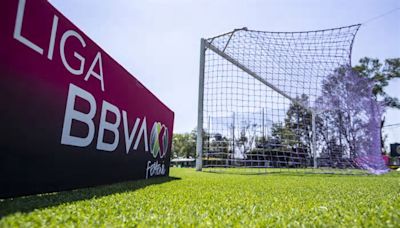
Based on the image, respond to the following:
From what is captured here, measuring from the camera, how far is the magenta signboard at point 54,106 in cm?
154

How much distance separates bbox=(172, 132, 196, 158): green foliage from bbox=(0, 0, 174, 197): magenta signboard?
113 feet

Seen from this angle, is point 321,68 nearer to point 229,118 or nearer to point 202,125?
point 229,118

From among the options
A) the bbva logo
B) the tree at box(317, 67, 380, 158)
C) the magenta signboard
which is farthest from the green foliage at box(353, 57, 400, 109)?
the magenta signboard

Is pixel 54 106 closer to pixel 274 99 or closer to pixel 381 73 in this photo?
pixel 274 99

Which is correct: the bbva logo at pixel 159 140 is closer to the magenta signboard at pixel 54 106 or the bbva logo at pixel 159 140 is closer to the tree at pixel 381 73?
the magenta signboard at pixel 54 106

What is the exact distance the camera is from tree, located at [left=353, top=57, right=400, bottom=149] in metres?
16.2

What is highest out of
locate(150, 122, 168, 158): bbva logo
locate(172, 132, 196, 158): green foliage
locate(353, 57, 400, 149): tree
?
locate(353, 57, 400, 149): tree

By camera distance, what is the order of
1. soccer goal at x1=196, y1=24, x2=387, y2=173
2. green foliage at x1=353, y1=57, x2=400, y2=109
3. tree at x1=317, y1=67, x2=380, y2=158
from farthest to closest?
green foliage at x1=353, y1=57, x2=400, y2=109, tree at x1=317, y1=67, x2=380, y2=158, soccer goal at x1=196, y1=24, x2=387, y2=173

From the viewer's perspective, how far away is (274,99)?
27.1 ft

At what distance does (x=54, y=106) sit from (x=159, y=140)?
3.19 metres

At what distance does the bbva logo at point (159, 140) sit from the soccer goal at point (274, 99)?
2924 mm

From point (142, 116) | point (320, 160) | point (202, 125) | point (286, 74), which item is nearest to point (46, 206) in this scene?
point (142, 116)

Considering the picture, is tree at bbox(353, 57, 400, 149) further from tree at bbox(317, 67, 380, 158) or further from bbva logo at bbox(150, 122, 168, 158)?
bbva logo at bbox(150, 122, 168, 158)

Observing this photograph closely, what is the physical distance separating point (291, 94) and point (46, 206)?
27.1ft
